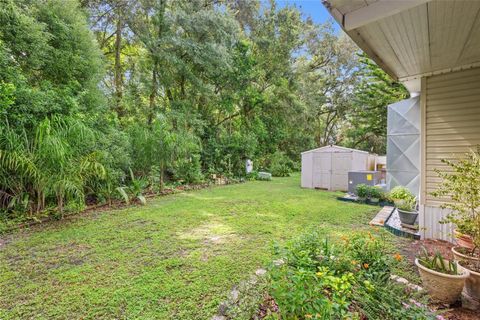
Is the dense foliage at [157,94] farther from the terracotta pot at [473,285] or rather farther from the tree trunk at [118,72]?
the terracotta pot at [473,285]

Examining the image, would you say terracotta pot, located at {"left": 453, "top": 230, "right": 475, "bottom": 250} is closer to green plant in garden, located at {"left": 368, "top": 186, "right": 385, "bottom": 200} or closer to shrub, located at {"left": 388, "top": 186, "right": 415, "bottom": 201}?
shrub, located at {"left": 388, "top": 186, "right": 415, "bottom": 201}

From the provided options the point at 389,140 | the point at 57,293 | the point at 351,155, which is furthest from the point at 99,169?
the point at 351,155

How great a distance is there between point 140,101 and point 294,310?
9487mm

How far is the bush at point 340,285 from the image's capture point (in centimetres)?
151

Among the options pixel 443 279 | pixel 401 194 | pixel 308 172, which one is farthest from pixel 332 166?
pixel 443 279

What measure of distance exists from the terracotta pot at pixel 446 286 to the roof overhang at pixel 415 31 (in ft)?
7.74

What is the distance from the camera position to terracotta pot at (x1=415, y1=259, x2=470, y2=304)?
2041 millimetres

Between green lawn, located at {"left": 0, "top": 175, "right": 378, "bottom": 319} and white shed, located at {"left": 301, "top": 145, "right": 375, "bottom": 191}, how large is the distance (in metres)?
3.81

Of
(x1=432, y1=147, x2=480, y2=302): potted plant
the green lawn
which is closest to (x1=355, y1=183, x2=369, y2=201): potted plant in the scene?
the green lawn

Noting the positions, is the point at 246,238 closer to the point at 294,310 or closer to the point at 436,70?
the point at 294,310

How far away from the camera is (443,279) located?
6.76ft

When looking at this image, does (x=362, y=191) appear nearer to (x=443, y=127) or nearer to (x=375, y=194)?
(x=375, y=194)

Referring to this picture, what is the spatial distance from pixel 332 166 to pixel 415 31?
704cm

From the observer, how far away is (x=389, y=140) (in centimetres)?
623
